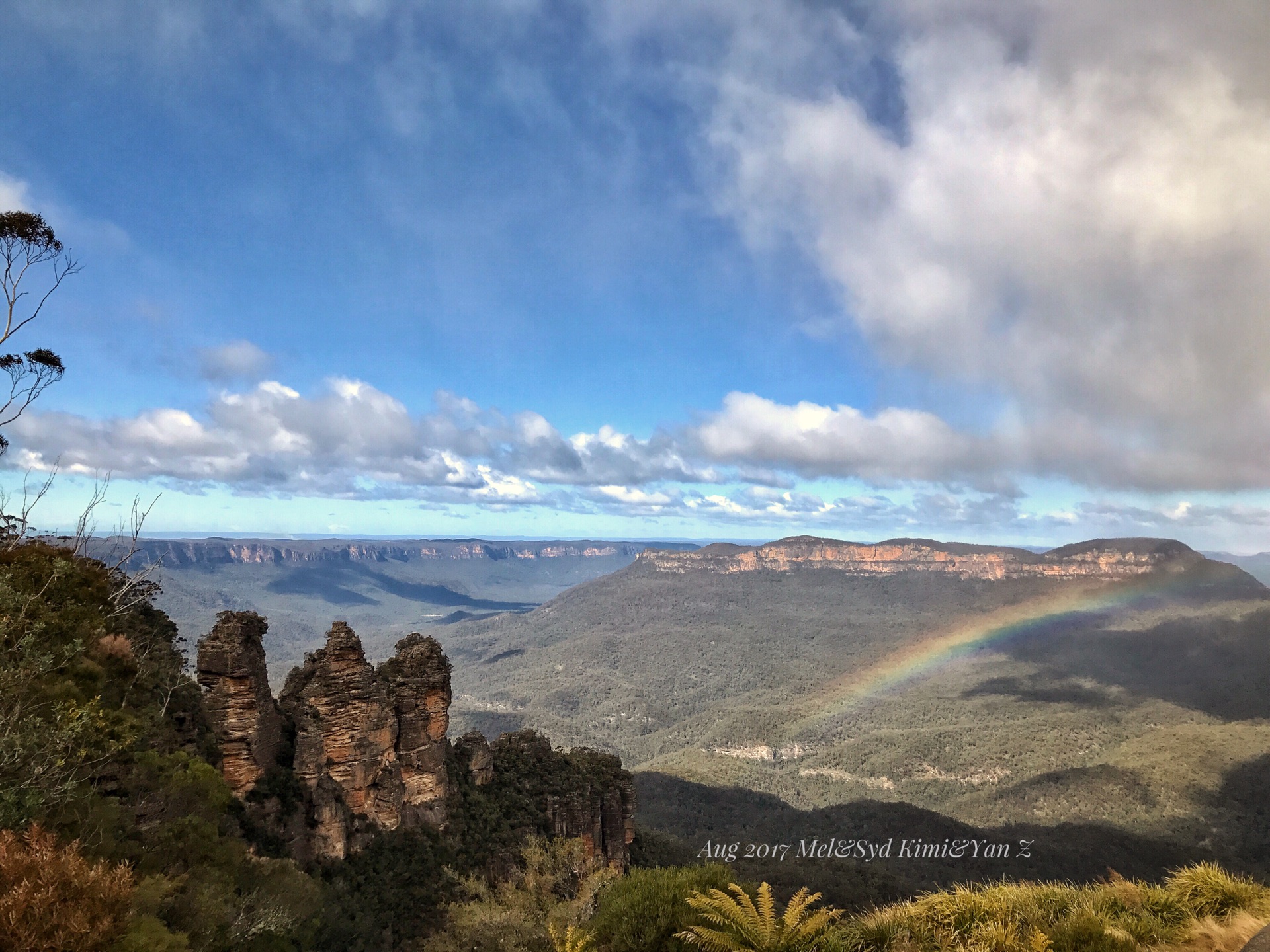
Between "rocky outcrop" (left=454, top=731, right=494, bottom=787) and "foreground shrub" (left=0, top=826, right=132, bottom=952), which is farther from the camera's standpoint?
"rocky outcrop" (left=454, top=731, right=494, bottom=787)

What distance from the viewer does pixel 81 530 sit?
22516 millimetres

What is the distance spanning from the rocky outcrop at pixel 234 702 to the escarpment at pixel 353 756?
47 millimetres

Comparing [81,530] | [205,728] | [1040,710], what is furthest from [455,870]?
[1040,710]

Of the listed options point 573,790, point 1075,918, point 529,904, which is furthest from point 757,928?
point 573,790

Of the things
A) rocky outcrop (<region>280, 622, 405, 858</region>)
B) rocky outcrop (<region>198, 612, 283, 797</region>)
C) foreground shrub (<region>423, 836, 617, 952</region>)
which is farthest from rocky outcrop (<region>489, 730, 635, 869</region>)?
rocky outcrop (<region>198, 612, 283, 797</region>)

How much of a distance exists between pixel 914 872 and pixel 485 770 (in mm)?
47397

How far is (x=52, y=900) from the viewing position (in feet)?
27.5

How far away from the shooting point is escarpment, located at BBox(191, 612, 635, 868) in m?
26.2

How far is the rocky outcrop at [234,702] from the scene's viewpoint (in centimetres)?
2589

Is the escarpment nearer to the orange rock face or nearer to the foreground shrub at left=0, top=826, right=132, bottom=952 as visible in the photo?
the orange rock face

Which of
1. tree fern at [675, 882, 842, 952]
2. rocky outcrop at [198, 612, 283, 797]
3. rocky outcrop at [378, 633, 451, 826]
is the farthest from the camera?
rocky outcrop at [378, 633, 451, 826]

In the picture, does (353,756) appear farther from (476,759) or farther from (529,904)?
(476,759)

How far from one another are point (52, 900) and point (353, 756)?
2427 centimetres

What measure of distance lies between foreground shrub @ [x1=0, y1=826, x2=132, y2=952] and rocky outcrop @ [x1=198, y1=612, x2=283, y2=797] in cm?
1869
